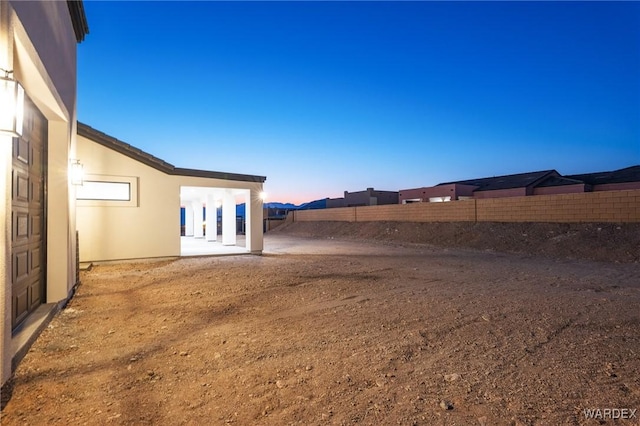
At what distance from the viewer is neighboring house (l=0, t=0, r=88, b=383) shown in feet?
8.86

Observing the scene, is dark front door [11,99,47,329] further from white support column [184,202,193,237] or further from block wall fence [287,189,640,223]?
white support column [184,202,193,237]

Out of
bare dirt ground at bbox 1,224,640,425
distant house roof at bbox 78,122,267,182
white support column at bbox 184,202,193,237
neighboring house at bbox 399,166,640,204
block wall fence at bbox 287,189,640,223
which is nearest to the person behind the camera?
bare dirt ground at bbox 1,224,640,425

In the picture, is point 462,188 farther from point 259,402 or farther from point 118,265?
point 259,402

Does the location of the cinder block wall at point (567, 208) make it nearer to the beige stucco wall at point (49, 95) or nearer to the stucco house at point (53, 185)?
the stucco house at point (53, 185)

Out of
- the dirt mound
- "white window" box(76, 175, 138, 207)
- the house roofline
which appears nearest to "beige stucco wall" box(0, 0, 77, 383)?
the house roofline

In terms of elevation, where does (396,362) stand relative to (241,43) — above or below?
below

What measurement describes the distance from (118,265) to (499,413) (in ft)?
33.4

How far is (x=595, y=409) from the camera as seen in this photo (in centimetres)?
234

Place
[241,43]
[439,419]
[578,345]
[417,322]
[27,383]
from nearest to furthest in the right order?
1. [439,419]
2. [27,383]
3. [578,345]
4. [417,322]
5. [241,43]

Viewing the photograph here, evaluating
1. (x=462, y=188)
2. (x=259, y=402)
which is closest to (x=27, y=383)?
(x=259, y=402)

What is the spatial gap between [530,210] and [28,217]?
17.7 meters

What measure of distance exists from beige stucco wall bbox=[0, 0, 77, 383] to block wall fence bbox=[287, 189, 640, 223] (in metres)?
17.1

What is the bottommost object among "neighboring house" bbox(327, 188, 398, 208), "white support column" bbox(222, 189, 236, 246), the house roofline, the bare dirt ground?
the bare dirt ground

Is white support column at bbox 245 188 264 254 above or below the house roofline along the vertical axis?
below
